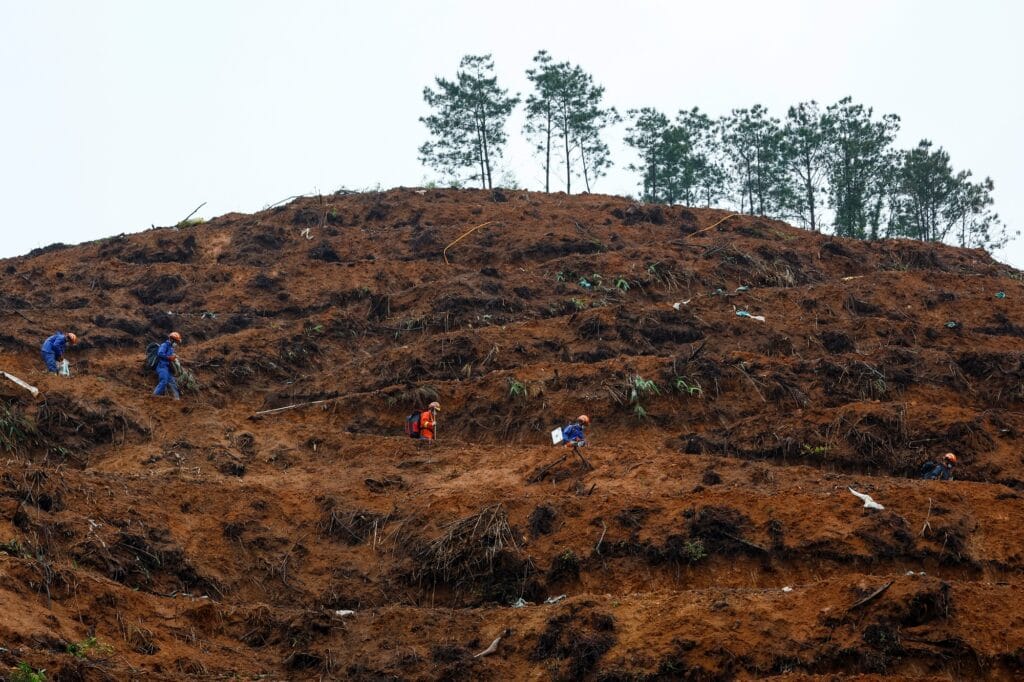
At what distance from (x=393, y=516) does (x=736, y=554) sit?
4.75 meters

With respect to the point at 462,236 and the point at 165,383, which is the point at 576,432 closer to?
the point at 165,383

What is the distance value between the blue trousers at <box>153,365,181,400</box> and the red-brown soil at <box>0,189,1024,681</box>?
627mm

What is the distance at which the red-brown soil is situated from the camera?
1138cm

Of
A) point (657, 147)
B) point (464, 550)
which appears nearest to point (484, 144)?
point (657, 147)

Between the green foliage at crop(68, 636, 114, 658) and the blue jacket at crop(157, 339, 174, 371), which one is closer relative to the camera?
the green foliage at crop(68, 636, 114, 658)

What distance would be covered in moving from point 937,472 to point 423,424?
825cm

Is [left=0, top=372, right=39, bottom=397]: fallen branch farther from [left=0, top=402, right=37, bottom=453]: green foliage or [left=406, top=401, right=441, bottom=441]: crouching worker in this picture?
[left=406, top=401, right=441, bottom=441]: crouching worker

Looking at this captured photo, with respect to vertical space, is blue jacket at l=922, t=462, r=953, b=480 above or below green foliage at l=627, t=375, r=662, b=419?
below

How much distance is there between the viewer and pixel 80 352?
2180 cm

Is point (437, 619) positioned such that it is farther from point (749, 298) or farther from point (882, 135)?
point (882, 135)

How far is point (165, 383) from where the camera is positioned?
1922cm

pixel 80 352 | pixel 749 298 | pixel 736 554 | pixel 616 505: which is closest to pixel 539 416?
pixel 616 505

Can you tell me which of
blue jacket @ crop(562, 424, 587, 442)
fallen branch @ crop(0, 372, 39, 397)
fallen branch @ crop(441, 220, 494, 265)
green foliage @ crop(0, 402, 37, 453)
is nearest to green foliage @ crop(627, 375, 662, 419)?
blue jacket @ crop(562, 424, 587, 442)

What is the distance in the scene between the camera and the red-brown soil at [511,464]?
11383 millimetres
